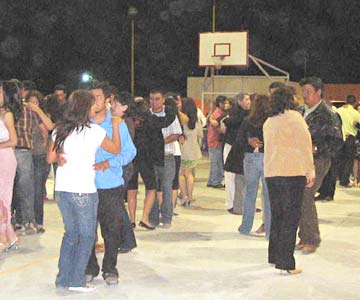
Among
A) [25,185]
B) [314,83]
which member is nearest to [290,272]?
[314,83]

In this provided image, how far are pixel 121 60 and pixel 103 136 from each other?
161ft

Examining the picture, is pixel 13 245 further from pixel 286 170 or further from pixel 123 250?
pixel 286 170

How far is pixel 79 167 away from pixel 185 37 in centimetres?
5171

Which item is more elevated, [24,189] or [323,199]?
[24,189]

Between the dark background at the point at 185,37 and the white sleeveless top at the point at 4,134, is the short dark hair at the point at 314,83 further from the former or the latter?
the dark background at the point at 185,37

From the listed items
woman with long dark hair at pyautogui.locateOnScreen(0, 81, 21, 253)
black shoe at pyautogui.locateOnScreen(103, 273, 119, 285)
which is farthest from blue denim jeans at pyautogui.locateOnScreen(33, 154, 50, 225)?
black shoe at pyautogui.locateOnScreen(103, 273, 119, 285)

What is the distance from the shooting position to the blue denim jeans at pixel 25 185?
796 cm

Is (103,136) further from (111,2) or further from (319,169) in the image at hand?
(111,2)

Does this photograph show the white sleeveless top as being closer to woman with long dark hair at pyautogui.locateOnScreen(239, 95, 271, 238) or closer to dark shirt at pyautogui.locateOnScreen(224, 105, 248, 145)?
woman with long dark hair at pyautogui.locateOnScreen(239, 95, 271, 238)

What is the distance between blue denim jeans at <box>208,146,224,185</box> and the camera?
13.1 m

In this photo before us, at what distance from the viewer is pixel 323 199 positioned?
11609 millimetres

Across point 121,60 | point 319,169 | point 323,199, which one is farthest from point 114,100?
point 121,60

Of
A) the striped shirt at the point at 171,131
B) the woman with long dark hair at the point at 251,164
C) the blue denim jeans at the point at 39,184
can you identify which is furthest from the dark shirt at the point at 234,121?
the blue denim jeans at the point at 39,184

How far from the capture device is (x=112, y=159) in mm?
6012
